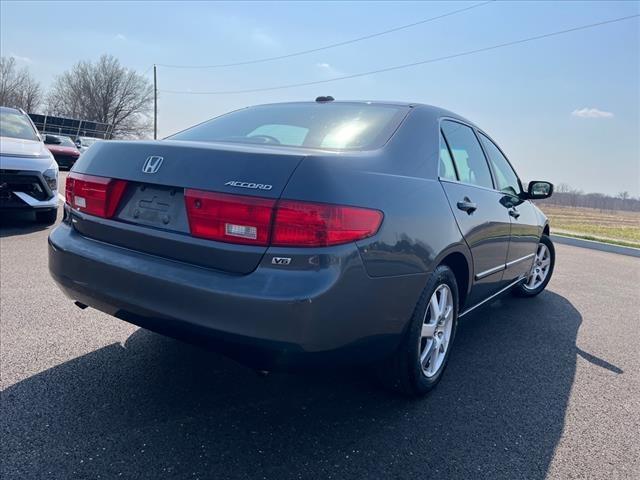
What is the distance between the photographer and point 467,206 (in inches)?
111

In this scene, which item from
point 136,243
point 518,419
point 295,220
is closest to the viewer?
point 295,220

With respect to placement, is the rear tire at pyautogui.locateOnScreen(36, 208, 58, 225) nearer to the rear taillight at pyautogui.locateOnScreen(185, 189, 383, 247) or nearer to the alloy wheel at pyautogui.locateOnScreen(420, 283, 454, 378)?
the rear taillight at pyautogui.locateOnScreen(185, 189, 383, 247)

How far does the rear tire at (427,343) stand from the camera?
236 centimetres

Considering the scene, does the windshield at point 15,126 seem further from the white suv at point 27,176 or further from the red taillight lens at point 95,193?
the red taillight lens at point 95,193

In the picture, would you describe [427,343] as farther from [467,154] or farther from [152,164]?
[152,164]

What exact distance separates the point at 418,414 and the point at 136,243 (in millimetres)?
1611

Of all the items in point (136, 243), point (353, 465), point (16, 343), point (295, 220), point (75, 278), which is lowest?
point (16, 343)

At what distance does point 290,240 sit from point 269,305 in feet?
0.84

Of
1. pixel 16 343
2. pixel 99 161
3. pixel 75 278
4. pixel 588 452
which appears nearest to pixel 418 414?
pixel 588 452

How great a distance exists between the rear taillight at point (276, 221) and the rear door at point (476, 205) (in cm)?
96

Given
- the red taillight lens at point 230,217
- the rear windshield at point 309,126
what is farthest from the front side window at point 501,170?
the red taillight lens at point 230,217

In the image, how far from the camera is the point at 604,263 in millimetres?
8188

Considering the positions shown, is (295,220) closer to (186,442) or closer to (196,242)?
(196,242)

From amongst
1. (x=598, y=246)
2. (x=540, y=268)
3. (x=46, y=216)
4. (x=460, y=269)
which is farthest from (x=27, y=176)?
(x=598, y=246)
